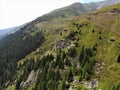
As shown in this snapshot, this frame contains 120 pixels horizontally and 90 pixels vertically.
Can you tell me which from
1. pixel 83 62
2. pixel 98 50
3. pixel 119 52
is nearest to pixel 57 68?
pixel 83 62

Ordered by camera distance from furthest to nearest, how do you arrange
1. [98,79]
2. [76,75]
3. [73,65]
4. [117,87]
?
[73,65] < [76,75] < [98,79] < [117,87]

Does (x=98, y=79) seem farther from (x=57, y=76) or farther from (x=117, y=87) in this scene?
(x=57, y=76)

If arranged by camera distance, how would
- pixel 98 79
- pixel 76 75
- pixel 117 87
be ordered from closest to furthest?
1. pixel 117 87
2. pixel 98 79
3. pixel 76 75

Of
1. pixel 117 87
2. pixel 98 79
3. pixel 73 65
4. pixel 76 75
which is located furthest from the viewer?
pixel 73 65

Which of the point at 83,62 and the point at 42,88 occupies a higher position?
the point at 83,62

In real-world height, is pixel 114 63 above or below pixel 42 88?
above

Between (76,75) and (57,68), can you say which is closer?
(76,75)

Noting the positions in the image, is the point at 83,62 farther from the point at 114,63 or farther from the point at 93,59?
the point at 114,63

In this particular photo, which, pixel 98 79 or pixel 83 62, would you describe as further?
pixel 83 62

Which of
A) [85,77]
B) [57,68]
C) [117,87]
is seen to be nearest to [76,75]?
[85,77]
